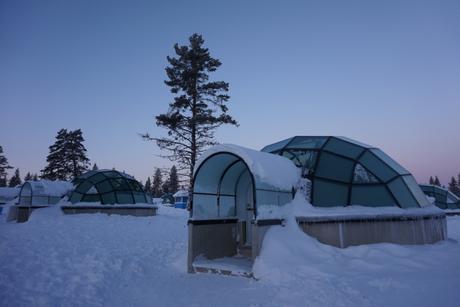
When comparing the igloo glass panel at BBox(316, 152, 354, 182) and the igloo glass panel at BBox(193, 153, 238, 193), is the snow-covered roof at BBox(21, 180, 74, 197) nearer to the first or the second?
the igloo glass panel at BBox(193, 153, 238, 193)

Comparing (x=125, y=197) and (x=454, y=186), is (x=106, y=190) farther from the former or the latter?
(x=454, y=186)

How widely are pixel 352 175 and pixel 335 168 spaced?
604 mm

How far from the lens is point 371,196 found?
9.59m

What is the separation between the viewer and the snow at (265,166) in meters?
7.98

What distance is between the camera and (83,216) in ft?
61.1

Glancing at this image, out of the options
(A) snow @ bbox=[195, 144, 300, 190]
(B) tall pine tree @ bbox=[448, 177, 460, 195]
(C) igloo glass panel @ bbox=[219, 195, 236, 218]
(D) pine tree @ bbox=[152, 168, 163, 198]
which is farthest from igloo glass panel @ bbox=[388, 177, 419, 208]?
(B) tall pine tree @ bbox=[448, 177, 460, 195]

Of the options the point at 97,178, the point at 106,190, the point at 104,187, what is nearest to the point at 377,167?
the point at 106,190

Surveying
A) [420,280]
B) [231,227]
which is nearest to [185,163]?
[231,227]

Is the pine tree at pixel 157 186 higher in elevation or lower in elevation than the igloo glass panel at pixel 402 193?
higher

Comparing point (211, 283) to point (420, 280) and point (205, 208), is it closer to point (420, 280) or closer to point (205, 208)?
point (205, 208)

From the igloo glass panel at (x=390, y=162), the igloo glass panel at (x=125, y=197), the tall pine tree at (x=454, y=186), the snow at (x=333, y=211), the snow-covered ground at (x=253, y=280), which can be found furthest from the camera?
the tall pine tree at (x=454, y=186)

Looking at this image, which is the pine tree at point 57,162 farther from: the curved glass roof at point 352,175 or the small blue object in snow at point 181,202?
the curved glass roof at point 352,175

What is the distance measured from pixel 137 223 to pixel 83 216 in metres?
3.75

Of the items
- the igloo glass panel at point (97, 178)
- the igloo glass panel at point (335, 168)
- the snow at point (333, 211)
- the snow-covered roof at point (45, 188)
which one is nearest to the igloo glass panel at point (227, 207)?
the snow at point (333, 211)
